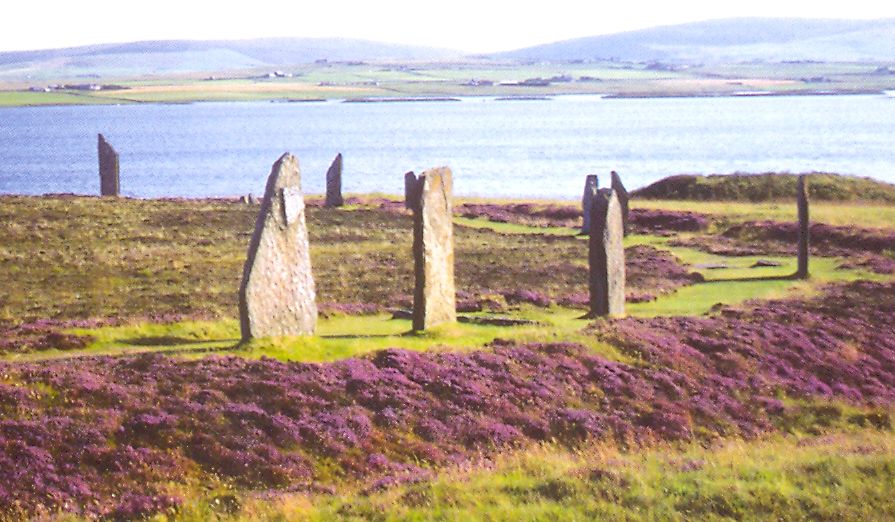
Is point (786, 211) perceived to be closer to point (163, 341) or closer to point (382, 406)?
point (163, 341)

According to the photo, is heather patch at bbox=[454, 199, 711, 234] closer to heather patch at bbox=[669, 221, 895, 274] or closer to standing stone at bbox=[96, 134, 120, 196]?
heather patch at bbox=[669, 221, 895, 274]

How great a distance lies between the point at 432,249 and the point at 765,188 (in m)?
48.5

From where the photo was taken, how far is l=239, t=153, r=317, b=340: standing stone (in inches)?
1107

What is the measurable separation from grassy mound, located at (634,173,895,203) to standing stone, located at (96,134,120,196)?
3113cm

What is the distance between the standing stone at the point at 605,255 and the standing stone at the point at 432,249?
4484 millimetres

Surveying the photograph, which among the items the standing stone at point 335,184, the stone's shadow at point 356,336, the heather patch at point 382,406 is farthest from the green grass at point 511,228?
the stone's shadow at point 356,336

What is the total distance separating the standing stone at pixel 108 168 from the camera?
2721 inches

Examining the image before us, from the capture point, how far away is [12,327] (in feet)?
104

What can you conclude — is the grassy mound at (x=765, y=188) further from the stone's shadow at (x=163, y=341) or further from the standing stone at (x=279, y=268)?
the stone's shadow at (x=163, y=341)

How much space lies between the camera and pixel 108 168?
7006 cm

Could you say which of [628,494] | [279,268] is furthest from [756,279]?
[628,494]

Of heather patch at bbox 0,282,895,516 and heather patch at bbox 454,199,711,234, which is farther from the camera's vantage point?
heather patch at bbox 454,199,711,234

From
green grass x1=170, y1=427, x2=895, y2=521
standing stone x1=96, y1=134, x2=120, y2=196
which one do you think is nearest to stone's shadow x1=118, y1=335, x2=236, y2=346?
green grass x1=170, y1=427, x2=895, y2=521

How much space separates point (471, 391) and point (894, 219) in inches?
1571
